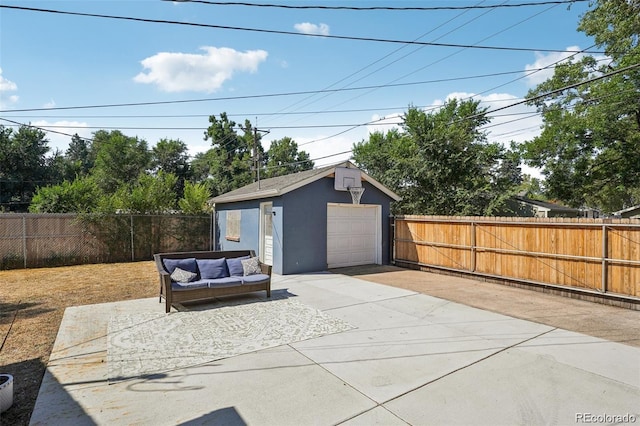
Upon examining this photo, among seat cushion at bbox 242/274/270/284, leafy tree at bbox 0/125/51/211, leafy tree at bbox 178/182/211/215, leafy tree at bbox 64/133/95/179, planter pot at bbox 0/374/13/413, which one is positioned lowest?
planter pot at bbox 0/374/13/413

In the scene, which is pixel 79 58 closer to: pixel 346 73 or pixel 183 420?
pixel 346 73

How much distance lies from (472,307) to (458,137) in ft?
37.3

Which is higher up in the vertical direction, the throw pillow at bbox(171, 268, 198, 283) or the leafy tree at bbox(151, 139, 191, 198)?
the leafy tree at bbox(151, 139, 191, 198)

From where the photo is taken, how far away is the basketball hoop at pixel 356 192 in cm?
1126

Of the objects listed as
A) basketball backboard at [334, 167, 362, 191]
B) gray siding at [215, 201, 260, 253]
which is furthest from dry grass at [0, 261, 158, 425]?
basketball backboard at [334, 167, 362, 191]

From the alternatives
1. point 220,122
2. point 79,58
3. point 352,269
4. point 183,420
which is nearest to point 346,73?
point 352,269

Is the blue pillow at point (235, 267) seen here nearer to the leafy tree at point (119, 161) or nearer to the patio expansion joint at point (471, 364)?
the patio expansion joint at point (471, 364)

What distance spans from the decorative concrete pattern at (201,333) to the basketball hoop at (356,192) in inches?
210

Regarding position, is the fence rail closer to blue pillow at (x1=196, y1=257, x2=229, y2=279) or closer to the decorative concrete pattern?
blue pillow at (x1=196, y1=257, x2=229, y2=279)

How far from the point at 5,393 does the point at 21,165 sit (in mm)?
30574

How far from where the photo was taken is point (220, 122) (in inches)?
1316

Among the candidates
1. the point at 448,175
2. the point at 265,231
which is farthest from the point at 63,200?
the point at 448,175

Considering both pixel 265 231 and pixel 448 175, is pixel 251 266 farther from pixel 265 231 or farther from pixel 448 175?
pixel 448 175

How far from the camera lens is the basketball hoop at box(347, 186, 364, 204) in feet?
36.9
